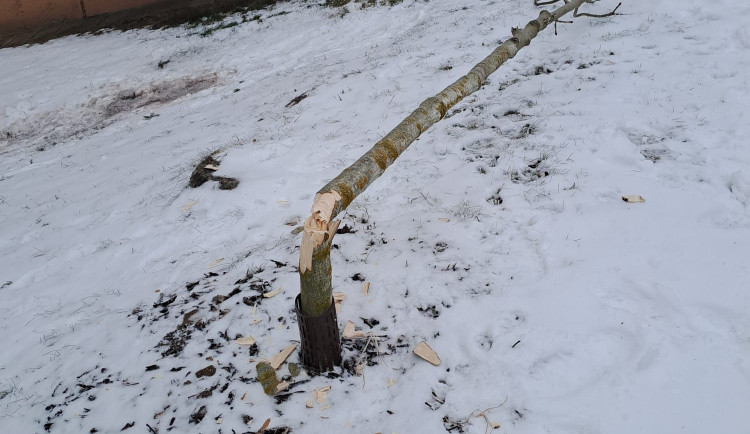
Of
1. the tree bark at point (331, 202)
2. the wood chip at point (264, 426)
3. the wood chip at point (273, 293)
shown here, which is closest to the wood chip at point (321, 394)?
the wood chip at point (264, 426)

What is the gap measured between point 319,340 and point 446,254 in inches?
56.5

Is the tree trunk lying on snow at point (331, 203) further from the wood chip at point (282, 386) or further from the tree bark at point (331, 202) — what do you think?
the wood chip at point (282, 386)

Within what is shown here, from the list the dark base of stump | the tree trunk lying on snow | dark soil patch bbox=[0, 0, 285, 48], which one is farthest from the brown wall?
the dark base of stump

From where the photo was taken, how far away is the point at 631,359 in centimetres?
262

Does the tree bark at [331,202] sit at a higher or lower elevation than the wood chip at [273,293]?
higher

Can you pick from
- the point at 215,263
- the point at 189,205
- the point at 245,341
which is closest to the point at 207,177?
the point at 189,205

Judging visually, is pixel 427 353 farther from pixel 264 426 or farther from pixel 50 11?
pixel 50 11

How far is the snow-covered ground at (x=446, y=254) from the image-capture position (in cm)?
264

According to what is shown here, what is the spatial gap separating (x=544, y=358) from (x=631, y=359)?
0.51 metres

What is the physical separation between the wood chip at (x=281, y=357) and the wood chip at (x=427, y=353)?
0.91 metres

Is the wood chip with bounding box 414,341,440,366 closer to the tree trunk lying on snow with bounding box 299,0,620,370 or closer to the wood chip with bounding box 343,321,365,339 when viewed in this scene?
the wood chip with bounding box 343,321,365,339

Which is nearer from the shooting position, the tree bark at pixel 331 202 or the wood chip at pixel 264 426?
the tree bark at pixel 331 202

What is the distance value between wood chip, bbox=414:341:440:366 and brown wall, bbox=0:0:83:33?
64.3 ft

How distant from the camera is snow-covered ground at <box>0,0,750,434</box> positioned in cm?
264
